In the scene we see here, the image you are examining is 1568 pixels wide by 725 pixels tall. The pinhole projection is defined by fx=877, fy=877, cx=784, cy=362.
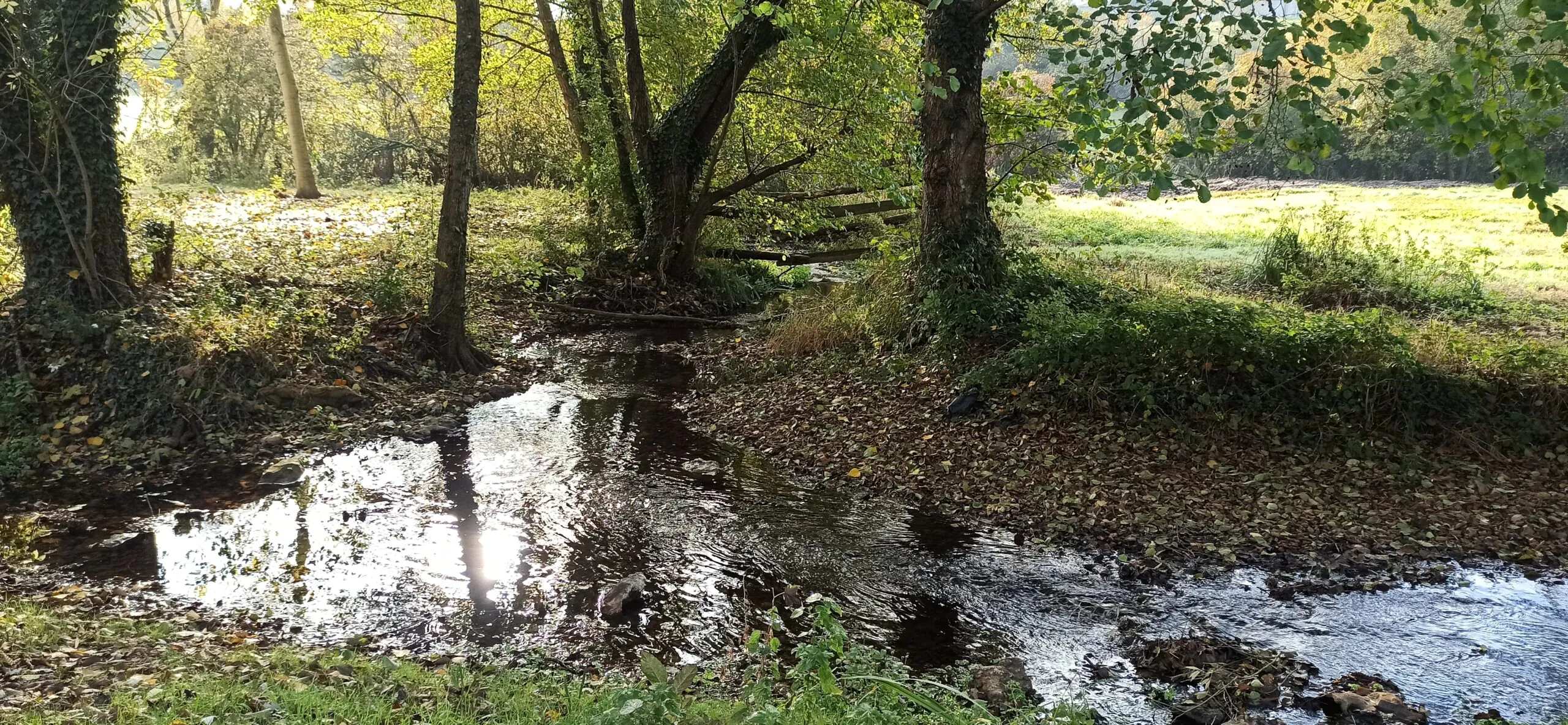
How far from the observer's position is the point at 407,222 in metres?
17.8

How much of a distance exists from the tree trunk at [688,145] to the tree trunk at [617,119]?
70 cm

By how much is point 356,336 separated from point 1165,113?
1066cm

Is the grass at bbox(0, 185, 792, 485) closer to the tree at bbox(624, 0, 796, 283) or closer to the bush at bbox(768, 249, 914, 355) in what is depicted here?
the tree at bbox(624, 0, 796, 283)

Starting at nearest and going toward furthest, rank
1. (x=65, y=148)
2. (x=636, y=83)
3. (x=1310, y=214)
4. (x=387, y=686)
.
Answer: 1. (x=387, y=686)
2. (x=65, y=148)
3. (x=636, y=83)
4. (x=1310, y=214)

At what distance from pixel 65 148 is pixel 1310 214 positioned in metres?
26.5

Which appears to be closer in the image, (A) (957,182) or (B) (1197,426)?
(B) (1197,426)

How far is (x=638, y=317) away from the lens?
16.4 metres

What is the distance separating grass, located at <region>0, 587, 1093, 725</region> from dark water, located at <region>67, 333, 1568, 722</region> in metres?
0.53

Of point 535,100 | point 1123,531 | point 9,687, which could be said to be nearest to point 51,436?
point 9,687

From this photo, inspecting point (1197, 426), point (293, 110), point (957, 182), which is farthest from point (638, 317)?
point (293, 110)

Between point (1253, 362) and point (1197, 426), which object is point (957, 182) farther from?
point (1197, 426)

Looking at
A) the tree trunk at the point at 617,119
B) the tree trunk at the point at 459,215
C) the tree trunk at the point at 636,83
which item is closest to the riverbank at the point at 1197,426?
the tree trunk at the point at 459,215

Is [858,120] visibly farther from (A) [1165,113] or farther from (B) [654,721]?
(B) [654,721]

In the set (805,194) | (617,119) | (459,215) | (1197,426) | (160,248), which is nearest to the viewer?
(1197,426)
